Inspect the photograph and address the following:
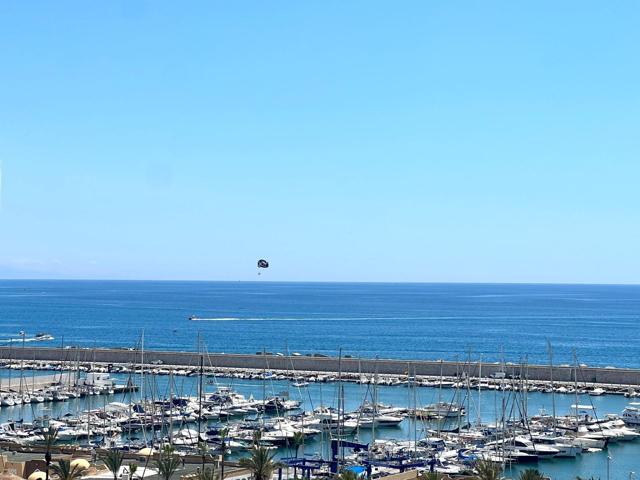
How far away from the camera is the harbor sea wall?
76.2m

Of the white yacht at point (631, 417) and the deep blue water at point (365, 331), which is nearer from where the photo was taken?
the white yacht at point (631, 417)

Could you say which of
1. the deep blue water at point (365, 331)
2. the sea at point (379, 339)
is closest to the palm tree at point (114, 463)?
the sea at point (379, 339)

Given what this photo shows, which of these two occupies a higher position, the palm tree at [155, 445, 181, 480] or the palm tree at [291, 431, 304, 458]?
the palm tree at [155, 445, 181, 480]

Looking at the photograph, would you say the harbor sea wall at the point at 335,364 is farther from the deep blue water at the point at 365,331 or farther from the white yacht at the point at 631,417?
the white yacht at the point at 631,417

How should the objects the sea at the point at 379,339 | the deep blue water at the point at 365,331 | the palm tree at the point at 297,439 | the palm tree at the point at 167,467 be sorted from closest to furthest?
the palm tree at the point at 167,467 < the palm tree at the point at 297,439 < the sea at the point at 379,339 < the deep blue water at the point at 365,331

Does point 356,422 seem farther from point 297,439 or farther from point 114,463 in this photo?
point 114,463

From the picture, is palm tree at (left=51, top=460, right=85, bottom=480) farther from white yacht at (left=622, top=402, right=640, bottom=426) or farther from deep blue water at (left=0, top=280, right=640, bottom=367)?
deep blue water at (left=0, top=280, right=640, bottom=367)

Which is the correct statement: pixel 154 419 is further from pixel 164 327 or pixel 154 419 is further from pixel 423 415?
pixel 164 327

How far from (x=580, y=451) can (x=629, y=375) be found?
30.3 meters

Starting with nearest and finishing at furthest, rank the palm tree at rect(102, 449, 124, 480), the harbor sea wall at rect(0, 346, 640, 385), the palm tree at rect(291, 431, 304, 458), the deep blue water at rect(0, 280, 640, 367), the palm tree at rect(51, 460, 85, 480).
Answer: the palm tree at rect(51, 460, 85, 480)
the palm tree at rect(102, 449, 124, 480)
the palm tree at rect(291, 431, 304, 458)
the harbor sea wall at rect(0, 346, 640, 385)
the deep blue water at rect(0, 280, 640, 367)

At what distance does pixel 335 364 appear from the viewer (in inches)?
3250

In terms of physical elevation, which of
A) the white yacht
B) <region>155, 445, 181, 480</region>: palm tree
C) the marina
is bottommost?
the marina

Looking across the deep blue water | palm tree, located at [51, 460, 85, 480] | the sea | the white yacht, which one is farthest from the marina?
the deep blue water

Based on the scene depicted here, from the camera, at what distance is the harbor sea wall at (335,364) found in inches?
3002
